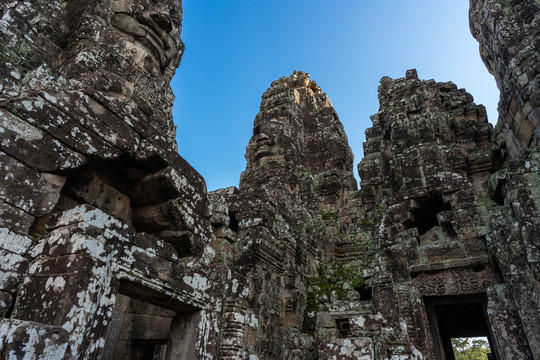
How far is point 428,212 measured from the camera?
10.6 metres

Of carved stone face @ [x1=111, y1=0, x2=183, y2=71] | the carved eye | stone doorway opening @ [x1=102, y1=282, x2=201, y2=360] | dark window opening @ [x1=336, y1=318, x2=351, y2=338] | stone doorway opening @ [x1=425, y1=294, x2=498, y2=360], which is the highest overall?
the carved eye

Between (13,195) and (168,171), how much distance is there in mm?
1522

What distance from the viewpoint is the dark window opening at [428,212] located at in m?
10.3

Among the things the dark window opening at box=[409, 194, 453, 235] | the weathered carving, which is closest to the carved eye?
the dark window opening at box=[409, 194, 453, 235]

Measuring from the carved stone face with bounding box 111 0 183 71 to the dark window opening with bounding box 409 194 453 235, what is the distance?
8167 mm

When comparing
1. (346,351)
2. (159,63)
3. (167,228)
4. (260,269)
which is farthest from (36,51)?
(346,351)

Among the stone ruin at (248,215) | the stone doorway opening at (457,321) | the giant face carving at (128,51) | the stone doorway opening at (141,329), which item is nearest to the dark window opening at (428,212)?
the stone ruin at (248,215)

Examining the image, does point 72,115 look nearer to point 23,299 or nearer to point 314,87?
point 23,299

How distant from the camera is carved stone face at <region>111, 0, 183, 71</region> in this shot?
5.73 m

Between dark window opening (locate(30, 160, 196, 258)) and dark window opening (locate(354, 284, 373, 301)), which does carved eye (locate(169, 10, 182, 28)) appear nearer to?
dark window opening (locate(30, 160, 196, 258))

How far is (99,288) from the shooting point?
2.66 meters

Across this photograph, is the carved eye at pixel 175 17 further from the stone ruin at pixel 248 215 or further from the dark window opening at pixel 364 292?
the dark window opening at pixel 364 292

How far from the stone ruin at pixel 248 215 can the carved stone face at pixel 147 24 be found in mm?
32

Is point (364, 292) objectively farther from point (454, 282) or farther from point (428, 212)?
point (428, 212)
